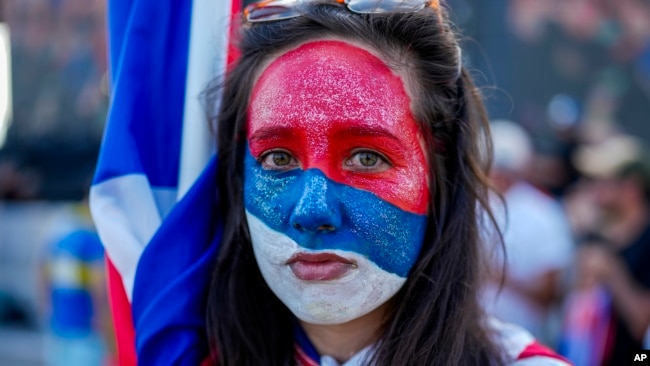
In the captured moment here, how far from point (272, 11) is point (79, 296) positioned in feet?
13.1

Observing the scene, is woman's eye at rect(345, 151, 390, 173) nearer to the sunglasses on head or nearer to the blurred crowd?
the sunglasses on head

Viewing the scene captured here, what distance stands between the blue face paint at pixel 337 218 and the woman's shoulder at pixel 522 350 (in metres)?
0.35

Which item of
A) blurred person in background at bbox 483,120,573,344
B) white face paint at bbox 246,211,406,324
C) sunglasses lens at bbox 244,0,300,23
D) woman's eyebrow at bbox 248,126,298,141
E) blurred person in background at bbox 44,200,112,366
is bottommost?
blurred person in background at bbox 44,200,112,366

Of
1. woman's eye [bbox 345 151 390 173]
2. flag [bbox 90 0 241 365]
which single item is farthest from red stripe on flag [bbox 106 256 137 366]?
woman's eye [bbox 345 151 390 173]

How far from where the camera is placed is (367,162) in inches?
64.2

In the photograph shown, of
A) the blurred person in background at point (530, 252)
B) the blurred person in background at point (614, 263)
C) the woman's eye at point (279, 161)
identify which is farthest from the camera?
the blurred person in background at point (530, 252)

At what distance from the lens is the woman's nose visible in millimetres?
1554

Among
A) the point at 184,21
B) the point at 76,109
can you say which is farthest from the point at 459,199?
the point at 76,109

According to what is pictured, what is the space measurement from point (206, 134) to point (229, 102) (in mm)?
154

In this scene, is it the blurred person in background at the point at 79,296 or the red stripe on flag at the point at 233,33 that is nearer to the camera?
the red stripe on flag at the point at 233,33

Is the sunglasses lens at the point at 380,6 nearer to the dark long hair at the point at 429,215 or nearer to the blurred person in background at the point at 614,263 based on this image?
the dark long hair at the point at 429,215

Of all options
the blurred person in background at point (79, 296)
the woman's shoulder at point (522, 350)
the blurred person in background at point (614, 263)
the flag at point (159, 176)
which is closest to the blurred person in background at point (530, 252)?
the blurred person in background at point (614, 263)

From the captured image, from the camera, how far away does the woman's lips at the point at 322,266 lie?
1591 mm

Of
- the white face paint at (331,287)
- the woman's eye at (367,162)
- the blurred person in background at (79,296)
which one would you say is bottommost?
the blurred person in background at (79,296)
